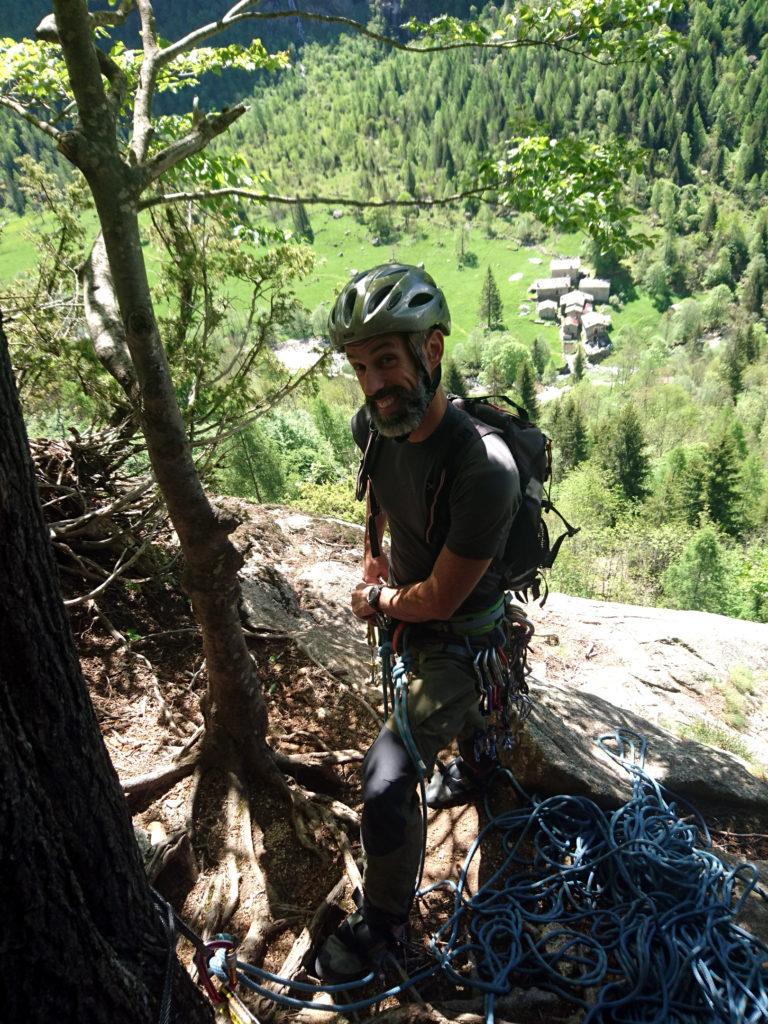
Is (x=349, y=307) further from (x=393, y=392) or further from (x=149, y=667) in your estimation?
(x=149, y=667)

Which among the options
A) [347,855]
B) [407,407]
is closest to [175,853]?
[347,855]

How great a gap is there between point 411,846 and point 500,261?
538 ft

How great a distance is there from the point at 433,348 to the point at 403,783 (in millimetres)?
2050

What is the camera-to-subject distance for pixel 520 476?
304 centimetres

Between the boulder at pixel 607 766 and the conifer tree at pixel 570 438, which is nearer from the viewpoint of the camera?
the boulder at pixel 607 766

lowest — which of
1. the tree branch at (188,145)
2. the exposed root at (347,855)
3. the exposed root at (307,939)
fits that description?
the exposed root at (347,855)

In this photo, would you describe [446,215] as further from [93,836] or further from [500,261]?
[93,836]

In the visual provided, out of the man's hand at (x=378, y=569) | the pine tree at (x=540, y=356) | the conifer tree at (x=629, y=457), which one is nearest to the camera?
the man's hand at (x=378, y=569)

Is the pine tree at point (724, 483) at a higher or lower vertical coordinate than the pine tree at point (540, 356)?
higher

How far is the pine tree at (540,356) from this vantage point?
4756 inches

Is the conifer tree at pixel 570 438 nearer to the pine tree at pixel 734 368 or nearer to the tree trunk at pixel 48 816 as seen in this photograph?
the pine tree at pixel 734 368

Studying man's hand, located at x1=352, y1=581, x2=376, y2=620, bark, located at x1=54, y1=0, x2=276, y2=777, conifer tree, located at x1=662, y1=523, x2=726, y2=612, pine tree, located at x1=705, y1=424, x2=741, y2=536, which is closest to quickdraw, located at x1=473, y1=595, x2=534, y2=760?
man's hand, located at x1=352, y1=581, x2=376, y2=620

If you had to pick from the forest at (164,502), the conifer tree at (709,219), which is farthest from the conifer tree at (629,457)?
the conifer tree at (709,219)

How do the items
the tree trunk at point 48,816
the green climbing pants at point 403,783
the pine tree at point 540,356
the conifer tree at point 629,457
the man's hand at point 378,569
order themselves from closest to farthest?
the tree trunk at point 48,816, the green climbing pants at point 403,783, the man's hand at point 378,569, the conifer tree at point 629,457, the pine tree at point 540,356
